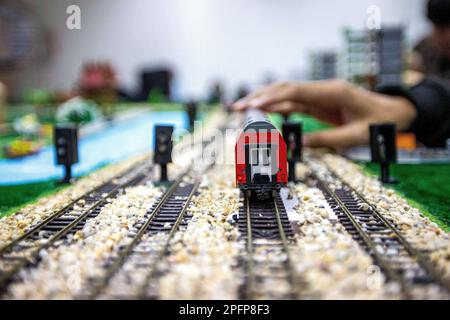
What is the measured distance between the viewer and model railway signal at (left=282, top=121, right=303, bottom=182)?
6.66 meters

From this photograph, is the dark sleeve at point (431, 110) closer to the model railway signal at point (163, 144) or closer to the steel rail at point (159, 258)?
the model railway signal at point (163, 144)

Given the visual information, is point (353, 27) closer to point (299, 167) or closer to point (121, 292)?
point (299, 167)

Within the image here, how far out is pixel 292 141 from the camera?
6816mm

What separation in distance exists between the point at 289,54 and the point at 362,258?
2062 centimetres

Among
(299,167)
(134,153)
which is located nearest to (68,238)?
(299,167)

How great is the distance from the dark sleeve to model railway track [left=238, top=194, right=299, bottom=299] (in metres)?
4.20

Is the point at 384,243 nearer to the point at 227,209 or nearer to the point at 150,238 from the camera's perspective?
the point at 227,209

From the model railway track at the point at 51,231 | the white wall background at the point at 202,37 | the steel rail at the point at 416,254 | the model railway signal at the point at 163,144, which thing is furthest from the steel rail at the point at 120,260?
the white wall background at the point at 202,37

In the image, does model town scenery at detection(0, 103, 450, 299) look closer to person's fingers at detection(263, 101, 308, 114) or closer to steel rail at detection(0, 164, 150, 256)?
steel rail at detection(0, 164, 150, 256)

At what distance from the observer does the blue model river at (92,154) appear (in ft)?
24.2

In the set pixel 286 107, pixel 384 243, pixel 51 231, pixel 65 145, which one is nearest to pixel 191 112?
pixel 286 107

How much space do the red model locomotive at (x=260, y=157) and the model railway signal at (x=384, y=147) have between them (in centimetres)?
198

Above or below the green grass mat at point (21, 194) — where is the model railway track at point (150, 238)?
below
